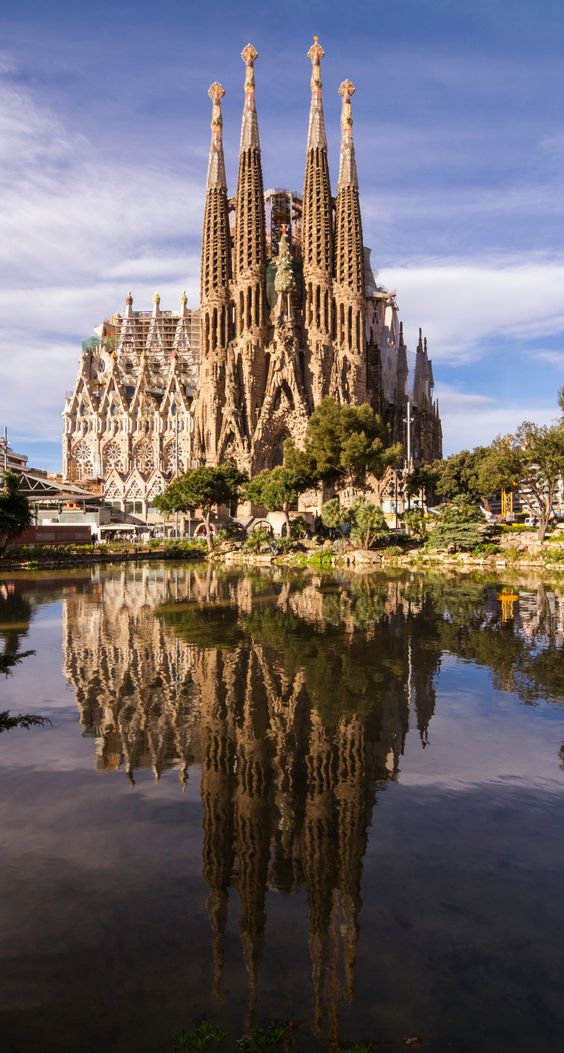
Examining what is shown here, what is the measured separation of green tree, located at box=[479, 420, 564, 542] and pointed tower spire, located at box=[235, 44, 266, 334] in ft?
111

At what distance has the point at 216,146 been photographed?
73750 mm

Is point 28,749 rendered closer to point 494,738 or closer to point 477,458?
point 494,738

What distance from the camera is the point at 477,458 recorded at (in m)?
58.8

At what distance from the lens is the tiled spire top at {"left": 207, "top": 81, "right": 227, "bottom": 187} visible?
7300 centimetres

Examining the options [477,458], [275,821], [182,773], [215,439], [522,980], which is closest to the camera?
[522,980]

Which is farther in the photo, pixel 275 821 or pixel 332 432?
pixel 332 432

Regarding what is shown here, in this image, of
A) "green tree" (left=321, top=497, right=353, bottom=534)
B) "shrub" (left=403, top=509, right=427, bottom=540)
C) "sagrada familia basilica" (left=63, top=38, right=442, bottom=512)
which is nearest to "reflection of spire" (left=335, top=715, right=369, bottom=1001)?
"green tree" (left=321, top=497, right=353, bottom=534)

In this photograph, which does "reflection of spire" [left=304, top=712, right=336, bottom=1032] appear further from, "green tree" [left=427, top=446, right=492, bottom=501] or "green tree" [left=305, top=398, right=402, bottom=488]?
"green tree" [left=427, top=446, right=492, bottom=501]

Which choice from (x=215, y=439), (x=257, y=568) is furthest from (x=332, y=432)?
(x=215, y=439)

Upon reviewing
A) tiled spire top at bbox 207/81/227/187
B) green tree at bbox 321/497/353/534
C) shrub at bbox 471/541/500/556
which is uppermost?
tiled spire top at bbox 207/81/227/187

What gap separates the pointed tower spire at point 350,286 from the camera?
71.2 m

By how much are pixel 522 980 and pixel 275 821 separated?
2606 millimetres

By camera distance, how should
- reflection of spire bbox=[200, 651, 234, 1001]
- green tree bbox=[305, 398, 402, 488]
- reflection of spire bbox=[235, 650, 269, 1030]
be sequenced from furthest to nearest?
green tree bbox=[305, 398, 402, 488] → reflection of spire bbox=[200, 651, 234, 1001] → reflection of spire bbox=[235, 650, 269, 1030]

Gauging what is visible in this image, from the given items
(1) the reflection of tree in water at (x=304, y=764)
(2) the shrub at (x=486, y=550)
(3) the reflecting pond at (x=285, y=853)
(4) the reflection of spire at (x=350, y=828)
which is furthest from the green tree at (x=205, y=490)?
(4) the reflection of spire at (x=350, y=828)
